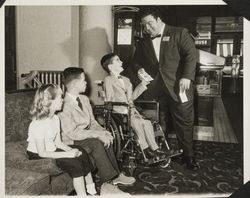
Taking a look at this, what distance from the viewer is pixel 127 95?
8.12 feet

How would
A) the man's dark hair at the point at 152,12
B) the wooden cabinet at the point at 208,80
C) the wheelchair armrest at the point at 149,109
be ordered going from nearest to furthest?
1. the man's dark hair at the point at 152,12
2. the wheelchair armrest at the point at 149,109
3. the wooden cabinet at the point at 208,80

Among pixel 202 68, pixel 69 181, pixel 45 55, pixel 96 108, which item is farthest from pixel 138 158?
pixel 202 68

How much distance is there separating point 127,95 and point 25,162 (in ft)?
3.58

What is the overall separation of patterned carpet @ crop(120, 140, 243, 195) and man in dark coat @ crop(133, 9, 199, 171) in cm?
13

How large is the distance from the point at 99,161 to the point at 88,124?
0.28 m

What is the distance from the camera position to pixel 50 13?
2164 millimetres

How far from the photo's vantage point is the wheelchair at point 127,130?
84.6 inches

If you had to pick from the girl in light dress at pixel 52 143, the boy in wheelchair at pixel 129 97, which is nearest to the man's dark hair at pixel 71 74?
the girl in light dress at pixel 52 143

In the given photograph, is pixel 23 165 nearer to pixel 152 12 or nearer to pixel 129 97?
pixel 129 97

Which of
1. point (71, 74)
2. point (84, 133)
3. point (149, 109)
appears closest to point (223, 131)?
point (149, 109)

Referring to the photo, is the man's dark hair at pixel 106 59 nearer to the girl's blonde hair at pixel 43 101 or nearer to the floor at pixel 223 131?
the girl's blonde hair at pixel 43 101

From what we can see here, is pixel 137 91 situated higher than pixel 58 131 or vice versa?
pixel 137 91

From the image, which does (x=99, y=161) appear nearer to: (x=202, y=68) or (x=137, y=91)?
(x=137, y=91)

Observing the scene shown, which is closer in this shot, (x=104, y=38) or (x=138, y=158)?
(x=138, y=158)
